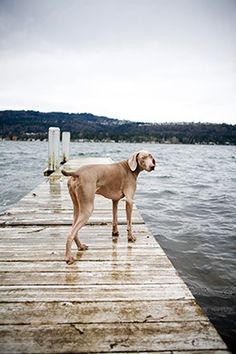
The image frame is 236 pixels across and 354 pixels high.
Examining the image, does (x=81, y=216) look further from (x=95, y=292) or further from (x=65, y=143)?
(x=65, y=143)

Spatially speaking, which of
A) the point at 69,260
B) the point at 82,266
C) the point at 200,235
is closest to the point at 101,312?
the point at 82,266

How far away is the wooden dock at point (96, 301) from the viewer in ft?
6.29

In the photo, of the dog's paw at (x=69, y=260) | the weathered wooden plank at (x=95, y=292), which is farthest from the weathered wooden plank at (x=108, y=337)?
the dog's paw at (x=69, y=260)

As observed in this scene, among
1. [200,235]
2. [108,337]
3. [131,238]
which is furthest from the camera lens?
[200,235]

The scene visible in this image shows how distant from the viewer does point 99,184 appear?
364 centimetres

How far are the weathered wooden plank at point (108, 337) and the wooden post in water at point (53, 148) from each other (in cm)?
1140

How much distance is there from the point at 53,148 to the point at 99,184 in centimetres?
996

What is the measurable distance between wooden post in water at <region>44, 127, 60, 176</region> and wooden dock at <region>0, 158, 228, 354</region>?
29.5 feet

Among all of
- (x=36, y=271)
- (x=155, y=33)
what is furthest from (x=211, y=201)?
(x=155, y=33)

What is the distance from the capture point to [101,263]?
329cm

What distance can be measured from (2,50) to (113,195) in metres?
20.1

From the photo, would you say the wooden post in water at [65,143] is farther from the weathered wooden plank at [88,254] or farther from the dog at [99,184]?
the weathered wooden plank at [88,254]

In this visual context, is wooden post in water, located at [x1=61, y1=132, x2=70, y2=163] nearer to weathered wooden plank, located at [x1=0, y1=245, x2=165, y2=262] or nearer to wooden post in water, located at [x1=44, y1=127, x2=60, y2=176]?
wooden post in water, located at [x1=44, y1=127, x2=60, y2=176]

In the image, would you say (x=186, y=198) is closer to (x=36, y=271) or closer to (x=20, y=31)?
(x=36, y=271)
